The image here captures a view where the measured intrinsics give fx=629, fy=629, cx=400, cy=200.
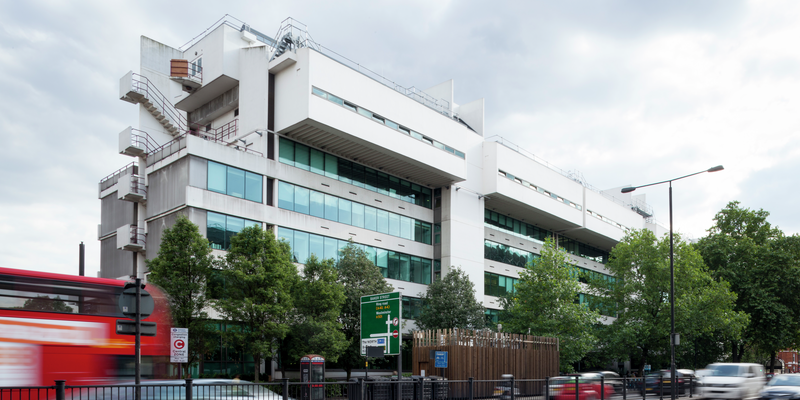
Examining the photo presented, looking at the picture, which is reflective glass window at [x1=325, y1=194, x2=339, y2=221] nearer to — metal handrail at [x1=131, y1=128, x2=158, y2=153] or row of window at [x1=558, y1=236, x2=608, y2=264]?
metal handrail at [x1=131, y1=128, x2=158, y2=153]

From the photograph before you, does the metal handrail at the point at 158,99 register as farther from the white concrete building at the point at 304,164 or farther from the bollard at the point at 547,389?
the bollard at the point at 547,389

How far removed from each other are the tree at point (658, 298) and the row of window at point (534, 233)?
5.00m

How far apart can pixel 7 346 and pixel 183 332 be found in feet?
16.9

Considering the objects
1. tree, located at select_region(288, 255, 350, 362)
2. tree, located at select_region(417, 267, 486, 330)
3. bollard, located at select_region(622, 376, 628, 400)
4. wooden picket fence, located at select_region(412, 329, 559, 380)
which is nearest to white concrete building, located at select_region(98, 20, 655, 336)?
tree, located at select_region(417, 267, 486, 330)

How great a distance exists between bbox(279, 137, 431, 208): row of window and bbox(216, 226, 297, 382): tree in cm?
954

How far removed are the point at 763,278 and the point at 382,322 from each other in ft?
136

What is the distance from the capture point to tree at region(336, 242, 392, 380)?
33.6 meters

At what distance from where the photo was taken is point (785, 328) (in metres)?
50.8

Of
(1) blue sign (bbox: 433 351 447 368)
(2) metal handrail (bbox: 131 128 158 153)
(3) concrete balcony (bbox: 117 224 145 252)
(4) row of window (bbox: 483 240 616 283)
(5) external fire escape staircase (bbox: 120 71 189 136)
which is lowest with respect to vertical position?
(1) blue sign (bbox: 433 351 447 368)

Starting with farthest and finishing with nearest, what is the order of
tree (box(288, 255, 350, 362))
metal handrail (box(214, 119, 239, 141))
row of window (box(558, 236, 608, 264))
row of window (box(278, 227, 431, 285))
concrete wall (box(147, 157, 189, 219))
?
row of window (box(558, 236, 608, 264)) → metal handrail (box(214, 119, 239, 141)) → row of window (box(278, 227, 431, 285)) → concrete wall (box(147, 157, 189, 219)) → tree (box(288, 255, 350, 362))

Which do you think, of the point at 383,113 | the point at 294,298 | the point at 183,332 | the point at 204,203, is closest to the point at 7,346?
the point at 183,332

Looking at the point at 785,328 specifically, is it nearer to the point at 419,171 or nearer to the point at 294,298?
the point at 419,171

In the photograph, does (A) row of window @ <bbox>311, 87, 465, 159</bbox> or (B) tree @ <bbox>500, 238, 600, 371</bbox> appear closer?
(A) row of window @ <bbox>311, 87, 465, 159</bbox>

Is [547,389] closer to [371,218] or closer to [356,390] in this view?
[356,390]
